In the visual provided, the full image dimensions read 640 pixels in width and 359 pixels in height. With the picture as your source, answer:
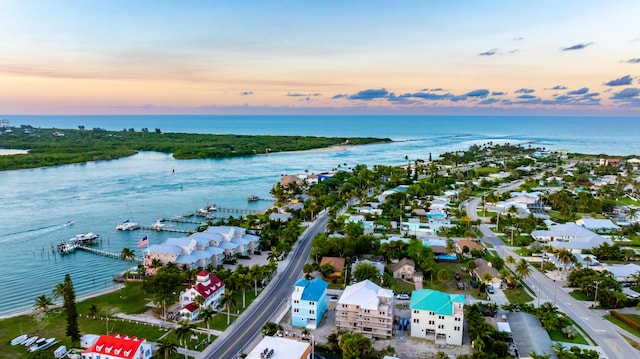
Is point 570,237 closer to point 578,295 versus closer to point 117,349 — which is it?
point 578,295

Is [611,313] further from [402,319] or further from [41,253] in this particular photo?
[41,253]

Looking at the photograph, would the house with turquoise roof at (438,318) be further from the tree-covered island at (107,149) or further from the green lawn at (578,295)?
the tree-covered island at (107,149)

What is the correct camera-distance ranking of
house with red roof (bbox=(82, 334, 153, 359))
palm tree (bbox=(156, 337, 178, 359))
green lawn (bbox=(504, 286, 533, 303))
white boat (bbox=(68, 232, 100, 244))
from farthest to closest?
white boat (bbox=(68, 232, 100, 244))
green lawn (bbox=(504, 286, 533, 303))
palm tree (bbox=(156, 337, 178, 359))
house with red roof (bbox=(82, 334, 153, 359))

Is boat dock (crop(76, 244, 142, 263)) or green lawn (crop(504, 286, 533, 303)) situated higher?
boat dock (crop(76, 244, 142, 263))

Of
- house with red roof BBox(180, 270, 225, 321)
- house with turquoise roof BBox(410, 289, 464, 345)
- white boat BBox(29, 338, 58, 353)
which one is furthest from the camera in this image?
house with red roof BBox(180, 270, 225, 321)

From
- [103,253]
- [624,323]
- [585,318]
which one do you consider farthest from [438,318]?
[103,253]

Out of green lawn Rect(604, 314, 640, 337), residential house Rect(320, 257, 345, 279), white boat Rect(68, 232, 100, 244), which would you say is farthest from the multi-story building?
white boat Rect(68, 232, 100, 244)

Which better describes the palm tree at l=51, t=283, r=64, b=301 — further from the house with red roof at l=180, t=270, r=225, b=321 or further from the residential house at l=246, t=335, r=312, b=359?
the residential house at l=246, t=335, r=312, b=359

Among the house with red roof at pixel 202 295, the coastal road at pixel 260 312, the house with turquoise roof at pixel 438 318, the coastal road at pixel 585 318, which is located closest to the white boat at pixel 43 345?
the house with red roof at pixel 202 295
